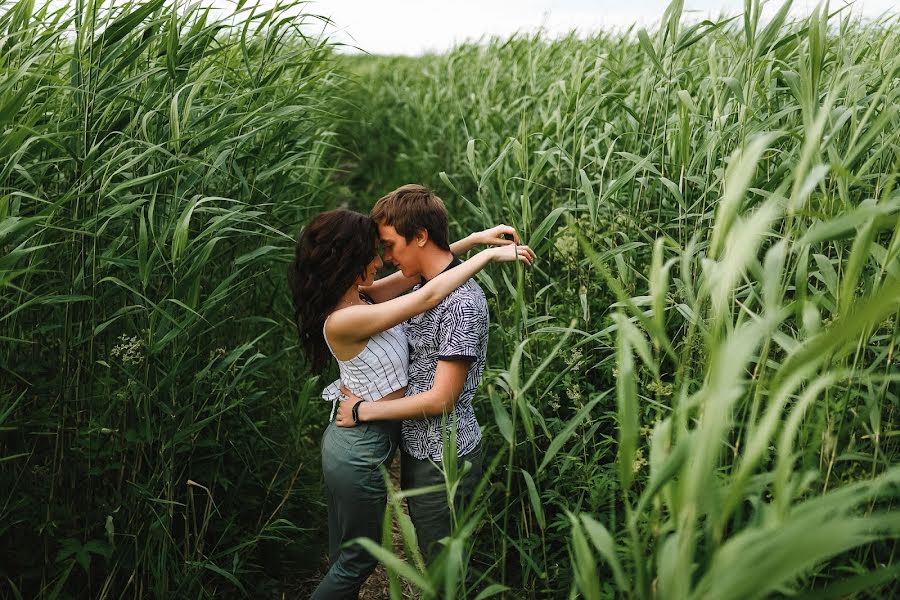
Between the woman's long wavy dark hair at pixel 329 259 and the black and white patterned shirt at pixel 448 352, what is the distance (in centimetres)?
24

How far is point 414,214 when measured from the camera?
2018 millimetres

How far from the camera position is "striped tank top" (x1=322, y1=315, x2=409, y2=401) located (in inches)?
80.6

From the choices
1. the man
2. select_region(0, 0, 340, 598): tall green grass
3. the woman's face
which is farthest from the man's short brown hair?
select_region(0, 0, 340, 598): tall green grass

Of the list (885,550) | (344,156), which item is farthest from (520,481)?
(344,156)

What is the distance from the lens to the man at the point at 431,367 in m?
1.95

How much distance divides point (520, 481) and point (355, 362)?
921mm

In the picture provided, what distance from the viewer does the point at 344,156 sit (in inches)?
334

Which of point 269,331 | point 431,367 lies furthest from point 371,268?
point 269,331

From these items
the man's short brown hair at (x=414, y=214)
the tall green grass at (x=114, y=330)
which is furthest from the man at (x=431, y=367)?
the tall green grass at (x=114, y=330)

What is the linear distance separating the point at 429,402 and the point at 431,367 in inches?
7.2

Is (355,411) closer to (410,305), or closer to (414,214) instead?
(410,305)

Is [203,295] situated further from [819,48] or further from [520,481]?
[819,48]

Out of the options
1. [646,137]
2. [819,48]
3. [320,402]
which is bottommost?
[320,402]

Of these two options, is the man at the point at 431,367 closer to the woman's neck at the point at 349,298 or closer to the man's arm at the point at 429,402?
the man's arm at the point at 429,402
